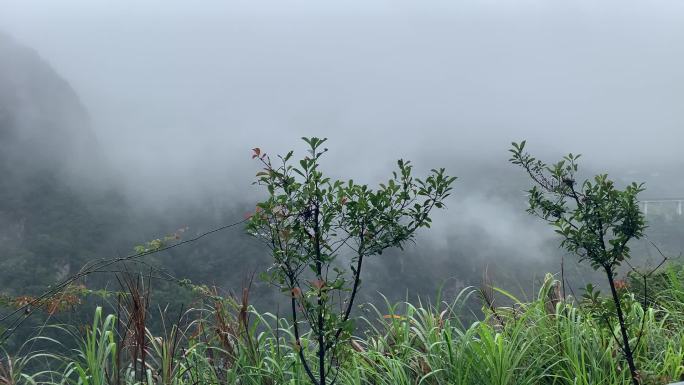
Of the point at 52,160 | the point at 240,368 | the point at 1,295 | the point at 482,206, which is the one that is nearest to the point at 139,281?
the point at 240,368

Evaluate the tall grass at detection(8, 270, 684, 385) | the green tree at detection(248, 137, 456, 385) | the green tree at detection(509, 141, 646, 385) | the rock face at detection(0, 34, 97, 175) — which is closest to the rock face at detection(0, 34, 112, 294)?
the rock face at detection(0, 34, 97, 175)

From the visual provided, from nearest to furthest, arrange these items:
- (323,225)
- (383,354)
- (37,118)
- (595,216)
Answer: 1. (323,225)
2. (595,216)
3. (383,354)
4. (37,118)

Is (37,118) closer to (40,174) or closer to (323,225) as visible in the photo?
(40,174)

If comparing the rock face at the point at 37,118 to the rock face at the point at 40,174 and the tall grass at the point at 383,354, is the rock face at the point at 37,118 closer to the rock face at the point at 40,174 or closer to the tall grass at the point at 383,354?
the rock face at the point at 40,174

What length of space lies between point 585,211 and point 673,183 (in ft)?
117

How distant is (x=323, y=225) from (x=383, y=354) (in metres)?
1.35

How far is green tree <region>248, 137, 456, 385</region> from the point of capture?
2.76 metres

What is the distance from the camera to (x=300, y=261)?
280 centimetres

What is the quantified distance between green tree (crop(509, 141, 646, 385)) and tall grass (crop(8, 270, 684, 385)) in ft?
0.92

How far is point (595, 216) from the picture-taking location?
351 cm

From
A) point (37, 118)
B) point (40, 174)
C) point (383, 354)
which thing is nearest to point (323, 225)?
point (383, 354)

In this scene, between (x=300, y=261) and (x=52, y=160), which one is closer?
(x=300, y=261)

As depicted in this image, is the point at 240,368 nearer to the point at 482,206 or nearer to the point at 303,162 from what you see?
the point at 303,162

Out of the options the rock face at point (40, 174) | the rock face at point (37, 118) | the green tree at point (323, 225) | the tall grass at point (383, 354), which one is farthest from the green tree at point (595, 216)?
the rock face at point (37, 118)
